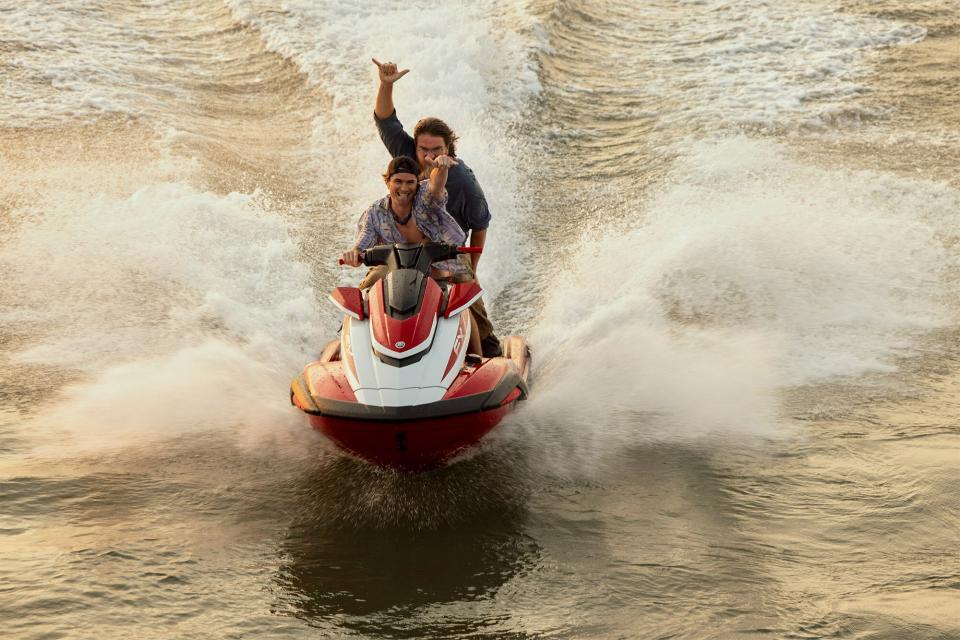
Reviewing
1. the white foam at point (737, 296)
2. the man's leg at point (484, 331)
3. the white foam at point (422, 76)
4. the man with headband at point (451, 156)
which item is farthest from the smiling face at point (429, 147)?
the white foam at point (422, 76)

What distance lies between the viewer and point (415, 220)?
4.99 meters

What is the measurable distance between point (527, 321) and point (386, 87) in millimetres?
2037

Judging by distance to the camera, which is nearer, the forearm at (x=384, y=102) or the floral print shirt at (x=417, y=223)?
the floral print shirt at (x=417, y=223)

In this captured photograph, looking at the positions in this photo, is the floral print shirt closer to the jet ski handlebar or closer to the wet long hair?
the jet ski handlebar

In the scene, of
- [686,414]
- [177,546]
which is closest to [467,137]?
[686,414]

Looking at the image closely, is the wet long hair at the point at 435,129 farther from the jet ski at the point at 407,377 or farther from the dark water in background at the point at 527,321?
the dark water in background at the point at 527,321

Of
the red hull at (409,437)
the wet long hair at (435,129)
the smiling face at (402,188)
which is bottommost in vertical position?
the red hull at (409,437)

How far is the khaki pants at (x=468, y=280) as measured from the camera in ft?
16.2

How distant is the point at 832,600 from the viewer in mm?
3652

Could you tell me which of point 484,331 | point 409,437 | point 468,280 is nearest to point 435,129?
point 468,280

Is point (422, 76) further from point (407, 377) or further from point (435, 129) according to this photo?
point (407, 377)

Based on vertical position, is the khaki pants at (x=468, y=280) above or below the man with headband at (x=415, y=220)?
below

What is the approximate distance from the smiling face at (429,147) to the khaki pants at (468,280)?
0.56 meters

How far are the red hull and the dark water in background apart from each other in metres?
0.23
